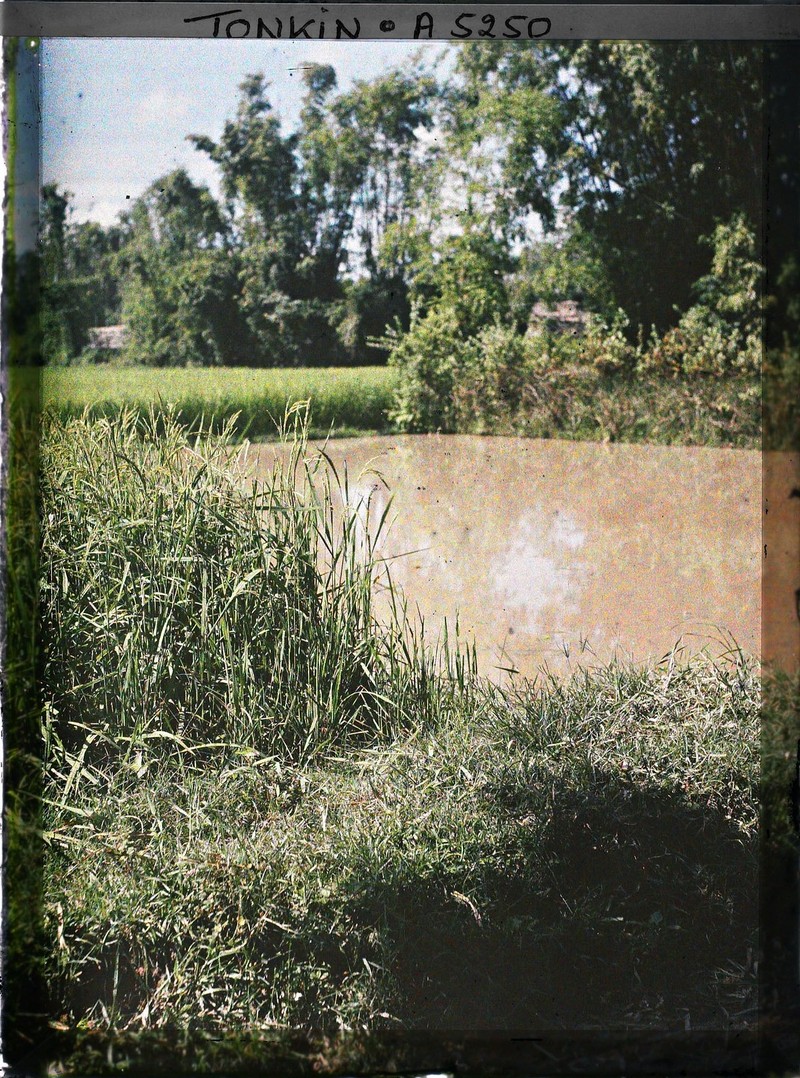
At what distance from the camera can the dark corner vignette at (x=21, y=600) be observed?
7.80 feet

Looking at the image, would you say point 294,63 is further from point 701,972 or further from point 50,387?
point 701,972

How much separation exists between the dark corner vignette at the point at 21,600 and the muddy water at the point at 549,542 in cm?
59

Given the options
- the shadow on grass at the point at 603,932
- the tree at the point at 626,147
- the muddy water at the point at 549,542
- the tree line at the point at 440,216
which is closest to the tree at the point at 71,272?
the tree line at the point at 440,216

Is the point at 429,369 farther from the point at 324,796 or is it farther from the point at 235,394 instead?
the point at 324,796

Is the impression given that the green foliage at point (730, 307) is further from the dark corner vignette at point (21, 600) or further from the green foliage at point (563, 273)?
the dark corner vignette at point (21, 600)

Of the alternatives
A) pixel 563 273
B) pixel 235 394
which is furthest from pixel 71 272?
pixel 563 273

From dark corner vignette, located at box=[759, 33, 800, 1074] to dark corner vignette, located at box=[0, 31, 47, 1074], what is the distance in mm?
1801

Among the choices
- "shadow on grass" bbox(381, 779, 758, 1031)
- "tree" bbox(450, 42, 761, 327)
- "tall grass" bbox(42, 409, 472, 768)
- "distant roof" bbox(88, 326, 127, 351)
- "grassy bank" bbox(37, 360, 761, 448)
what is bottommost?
"shadow on grass" bbox(381, 779, 758, 1031)

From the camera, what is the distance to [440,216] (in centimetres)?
243

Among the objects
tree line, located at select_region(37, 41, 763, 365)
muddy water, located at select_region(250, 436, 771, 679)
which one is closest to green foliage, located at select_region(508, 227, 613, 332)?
tree line, located at select_region(37, 41, 763, 365)

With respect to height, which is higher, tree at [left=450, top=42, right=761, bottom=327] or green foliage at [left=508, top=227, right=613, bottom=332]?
tree at [left=450, top=42, right=761, bottom=327]

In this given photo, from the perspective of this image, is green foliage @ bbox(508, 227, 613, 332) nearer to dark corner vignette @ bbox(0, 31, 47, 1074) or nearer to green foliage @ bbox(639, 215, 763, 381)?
green foliage @ bbox(639, 215, 763, 381)

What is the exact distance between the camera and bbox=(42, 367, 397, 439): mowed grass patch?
95.2 inches

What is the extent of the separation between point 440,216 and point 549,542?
0.86 m
